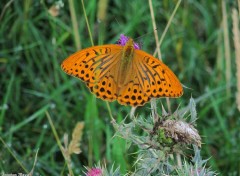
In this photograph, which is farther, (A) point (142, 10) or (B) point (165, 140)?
(A) point (142, 10)

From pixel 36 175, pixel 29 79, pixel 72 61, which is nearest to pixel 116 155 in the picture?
pixel 36 175

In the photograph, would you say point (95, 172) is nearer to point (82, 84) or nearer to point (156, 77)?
point (156, 77)

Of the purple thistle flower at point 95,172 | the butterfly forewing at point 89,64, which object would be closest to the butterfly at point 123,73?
the butterfly forewing at point 89,64

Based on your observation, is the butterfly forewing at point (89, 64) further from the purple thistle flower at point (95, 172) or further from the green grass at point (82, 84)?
the green grass at point (82, 84)

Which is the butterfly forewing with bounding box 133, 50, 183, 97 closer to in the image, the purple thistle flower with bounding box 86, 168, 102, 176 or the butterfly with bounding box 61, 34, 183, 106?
the butterfly with bounding box 61, 34, 183, 106

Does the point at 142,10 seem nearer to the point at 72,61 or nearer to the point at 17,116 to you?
the point at 17,116

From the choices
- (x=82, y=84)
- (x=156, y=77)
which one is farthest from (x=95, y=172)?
(x=82, y=84)
